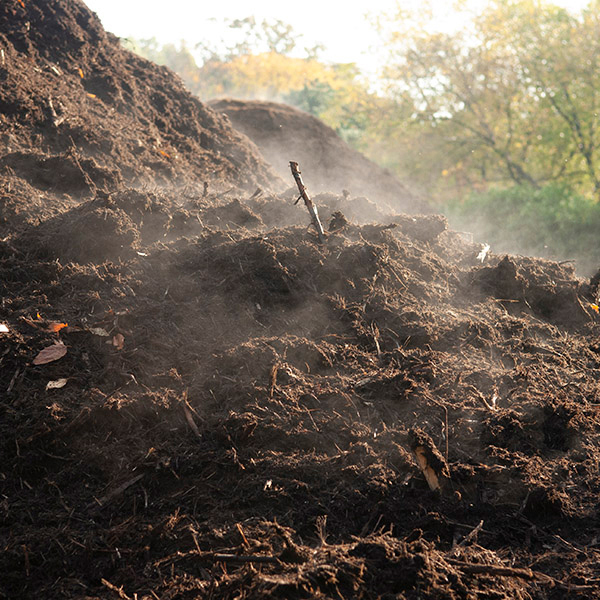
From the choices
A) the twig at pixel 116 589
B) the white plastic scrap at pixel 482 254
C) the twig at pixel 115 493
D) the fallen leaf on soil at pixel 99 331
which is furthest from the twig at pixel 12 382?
the white plastic scrap at pixel 482 254

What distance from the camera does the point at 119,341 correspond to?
345cm

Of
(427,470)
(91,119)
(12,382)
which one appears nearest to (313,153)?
(91,119)

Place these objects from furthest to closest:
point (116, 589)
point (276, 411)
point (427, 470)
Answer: point (276, 411)
point (427, 470)
point (116, 589)

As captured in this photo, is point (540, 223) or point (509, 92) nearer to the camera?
point (540, 223)

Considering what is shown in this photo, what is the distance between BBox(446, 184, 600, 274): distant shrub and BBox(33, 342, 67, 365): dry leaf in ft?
32.0

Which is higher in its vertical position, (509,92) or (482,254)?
(509,92)

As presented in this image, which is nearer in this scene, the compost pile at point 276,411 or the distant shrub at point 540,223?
the compost pile at point 276,411

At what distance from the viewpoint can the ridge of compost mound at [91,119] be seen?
5.87 metres

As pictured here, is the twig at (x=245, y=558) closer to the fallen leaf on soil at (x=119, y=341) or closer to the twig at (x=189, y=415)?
the twig at (x=189, y=415)

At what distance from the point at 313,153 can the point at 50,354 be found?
970 cm

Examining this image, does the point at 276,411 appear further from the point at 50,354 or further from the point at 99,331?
the point at 50,354

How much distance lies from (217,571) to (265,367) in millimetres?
1338

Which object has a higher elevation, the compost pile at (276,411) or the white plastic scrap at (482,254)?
the white plastic scrap at (482,254)

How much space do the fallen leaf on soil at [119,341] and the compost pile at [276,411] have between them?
2 cm
